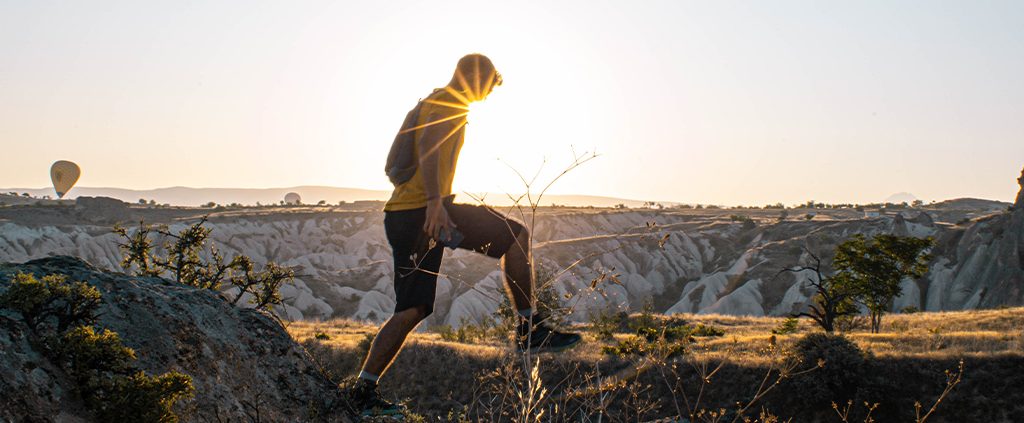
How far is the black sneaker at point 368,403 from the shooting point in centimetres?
479

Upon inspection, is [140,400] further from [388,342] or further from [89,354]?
[388,342]

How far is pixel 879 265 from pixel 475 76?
30.2m

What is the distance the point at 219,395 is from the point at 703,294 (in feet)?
187

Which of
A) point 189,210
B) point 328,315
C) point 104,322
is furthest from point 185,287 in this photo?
point 189,210

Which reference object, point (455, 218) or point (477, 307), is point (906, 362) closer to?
point (455, 218)

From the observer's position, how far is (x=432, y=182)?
520 cm

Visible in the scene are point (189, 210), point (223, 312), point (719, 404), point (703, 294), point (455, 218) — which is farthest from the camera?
point (189, 210)

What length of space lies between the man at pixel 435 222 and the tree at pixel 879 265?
27.8 metres

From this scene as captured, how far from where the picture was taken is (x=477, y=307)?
54500mm

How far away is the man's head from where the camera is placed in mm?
5512

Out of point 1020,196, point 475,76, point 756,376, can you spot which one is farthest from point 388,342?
point 1020,196

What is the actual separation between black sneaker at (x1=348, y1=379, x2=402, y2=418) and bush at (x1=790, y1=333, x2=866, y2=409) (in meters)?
13.0

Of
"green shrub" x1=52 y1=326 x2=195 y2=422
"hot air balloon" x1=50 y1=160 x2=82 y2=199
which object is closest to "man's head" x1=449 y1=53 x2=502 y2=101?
"green shrub" x1=52 y1=326 x2=195 y2=422

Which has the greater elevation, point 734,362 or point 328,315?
point 734,362
